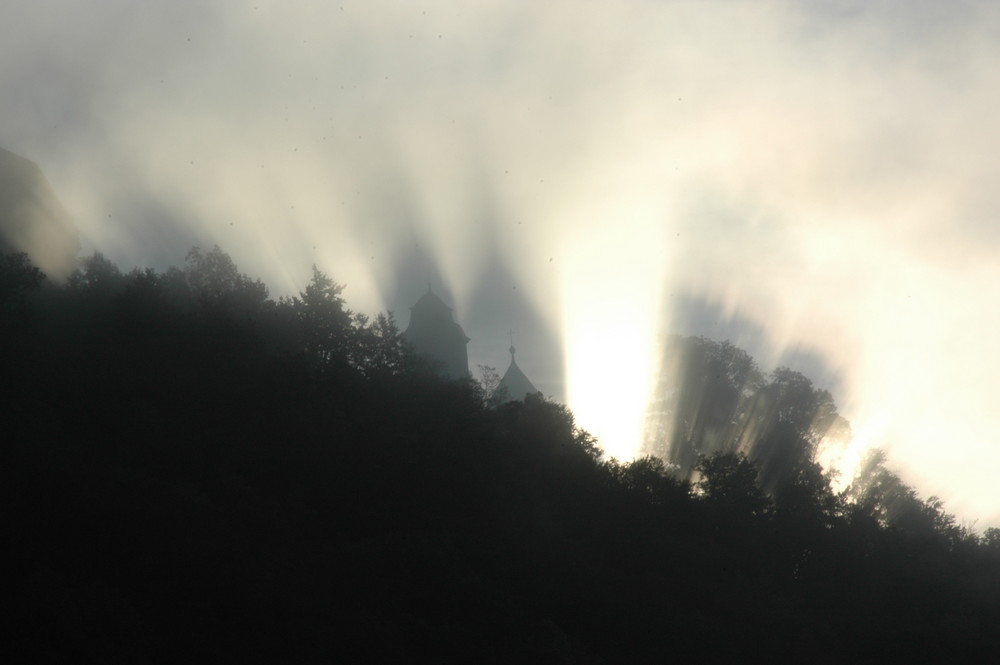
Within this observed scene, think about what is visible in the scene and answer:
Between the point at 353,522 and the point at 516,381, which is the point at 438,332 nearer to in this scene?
the point at 516,381

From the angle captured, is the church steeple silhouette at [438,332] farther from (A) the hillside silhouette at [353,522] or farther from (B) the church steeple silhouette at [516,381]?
(A) the hillside silhouette at [353,522]

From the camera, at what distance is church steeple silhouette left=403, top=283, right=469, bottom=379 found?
104m

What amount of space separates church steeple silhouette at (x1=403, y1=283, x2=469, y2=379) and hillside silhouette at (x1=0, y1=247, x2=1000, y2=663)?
4424 cm

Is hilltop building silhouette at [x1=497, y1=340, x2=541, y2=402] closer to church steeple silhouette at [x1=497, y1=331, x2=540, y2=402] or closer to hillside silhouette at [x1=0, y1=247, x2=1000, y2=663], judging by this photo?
church steeple silhouette at [x1=497, y1=331, x2=540, y2=402]

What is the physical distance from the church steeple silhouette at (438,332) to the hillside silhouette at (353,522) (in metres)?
44.2

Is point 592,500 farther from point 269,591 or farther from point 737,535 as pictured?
point 269,591

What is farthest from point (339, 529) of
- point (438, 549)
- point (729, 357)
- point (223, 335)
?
point (729, 357)

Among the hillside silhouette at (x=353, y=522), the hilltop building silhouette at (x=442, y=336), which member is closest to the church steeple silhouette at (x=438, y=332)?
the hilltop building silhouette at (x=442, y=336)

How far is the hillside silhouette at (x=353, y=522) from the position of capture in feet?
85.3

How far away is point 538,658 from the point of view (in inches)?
1185

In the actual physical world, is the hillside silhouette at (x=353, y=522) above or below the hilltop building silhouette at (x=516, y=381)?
below

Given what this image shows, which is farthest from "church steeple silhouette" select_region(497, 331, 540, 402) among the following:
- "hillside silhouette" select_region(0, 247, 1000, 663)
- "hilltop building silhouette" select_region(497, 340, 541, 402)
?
"hillside silhouette" select_region(0, 247, 1000, 663)

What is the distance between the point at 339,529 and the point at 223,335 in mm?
15227

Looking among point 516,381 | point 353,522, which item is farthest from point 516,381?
point 353,522
